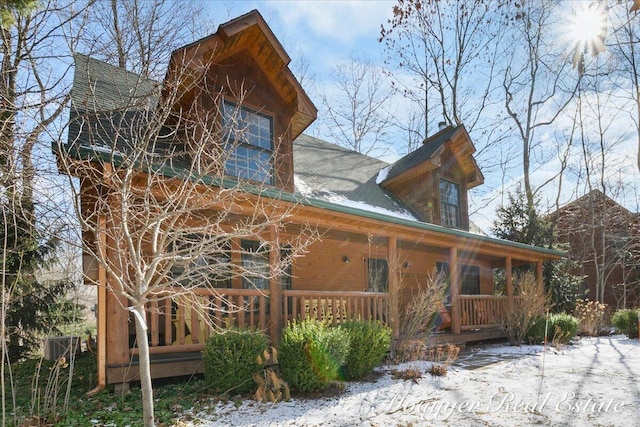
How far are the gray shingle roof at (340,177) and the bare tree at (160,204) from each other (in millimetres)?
1776

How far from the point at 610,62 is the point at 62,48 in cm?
1989

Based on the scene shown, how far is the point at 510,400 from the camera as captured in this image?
5270 mm

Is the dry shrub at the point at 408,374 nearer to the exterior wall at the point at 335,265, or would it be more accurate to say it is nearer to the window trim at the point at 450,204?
the exterior wall at the point at 335,265

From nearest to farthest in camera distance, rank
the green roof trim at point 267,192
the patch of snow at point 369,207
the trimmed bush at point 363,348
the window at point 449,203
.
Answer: the green roof trim at point 267,192 < the trimmed bush at point 363,348 < the patch of snow at point 369,207 < the window at point 449,203

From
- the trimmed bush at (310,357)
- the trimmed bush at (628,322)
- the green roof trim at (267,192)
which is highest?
the green roof trim at (267,192)

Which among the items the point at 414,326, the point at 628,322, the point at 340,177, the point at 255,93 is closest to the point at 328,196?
the point at 340,177

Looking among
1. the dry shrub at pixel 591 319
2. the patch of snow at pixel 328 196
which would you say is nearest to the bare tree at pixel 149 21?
the patch of snow at pixel 328 196

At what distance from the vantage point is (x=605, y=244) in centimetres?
2144

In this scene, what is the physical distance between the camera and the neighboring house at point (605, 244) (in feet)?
66.0

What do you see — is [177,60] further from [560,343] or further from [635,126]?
[635,126]

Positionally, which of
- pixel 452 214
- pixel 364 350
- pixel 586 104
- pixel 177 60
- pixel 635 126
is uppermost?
pixel 586 104

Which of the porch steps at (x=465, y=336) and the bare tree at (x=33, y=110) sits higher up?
the bare tree at (x=33, y=110)

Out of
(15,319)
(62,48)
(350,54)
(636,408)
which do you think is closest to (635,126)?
(350,54)

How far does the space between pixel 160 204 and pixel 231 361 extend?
2366 mm
